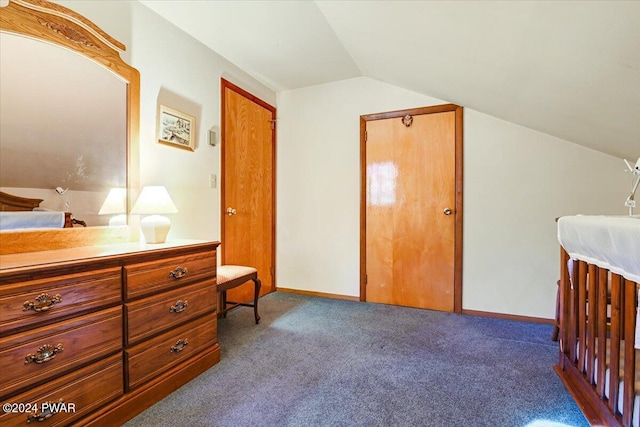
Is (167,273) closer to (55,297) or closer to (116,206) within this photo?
(55,297)

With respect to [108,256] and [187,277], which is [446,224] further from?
[108,256]

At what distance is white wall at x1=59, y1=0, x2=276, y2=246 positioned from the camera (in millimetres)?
1905

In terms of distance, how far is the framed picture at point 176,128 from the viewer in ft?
6.93

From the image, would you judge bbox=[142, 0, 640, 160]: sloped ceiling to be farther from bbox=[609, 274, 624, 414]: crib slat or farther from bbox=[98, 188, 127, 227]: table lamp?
bbox=[98, 188, 127, 227]: table lamp

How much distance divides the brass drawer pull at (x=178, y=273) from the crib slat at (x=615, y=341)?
1.91 m


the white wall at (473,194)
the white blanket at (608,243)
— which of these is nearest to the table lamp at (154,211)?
the white wall at (473,194)

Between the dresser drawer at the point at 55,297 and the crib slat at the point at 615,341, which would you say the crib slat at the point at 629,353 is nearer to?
the crib slat at the point at 615,341

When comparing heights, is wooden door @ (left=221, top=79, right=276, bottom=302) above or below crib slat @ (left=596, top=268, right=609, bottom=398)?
above

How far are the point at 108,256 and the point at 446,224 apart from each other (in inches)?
103

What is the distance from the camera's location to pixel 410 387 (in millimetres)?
1622

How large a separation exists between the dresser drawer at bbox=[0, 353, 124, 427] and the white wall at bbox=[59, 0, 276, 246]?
1051 mm

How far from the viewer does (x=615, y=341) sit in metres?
1.09

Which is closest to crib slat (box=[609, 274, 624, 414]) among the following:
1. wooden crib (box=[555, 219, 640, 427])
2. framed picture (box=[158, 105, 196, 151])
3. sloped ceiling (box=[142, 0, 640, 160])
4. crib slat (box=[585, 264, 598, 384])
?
wooden crib (box=[555, 219, 640, 427])

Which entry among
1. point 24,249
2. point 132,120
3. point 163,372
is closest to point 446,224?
point 163,372
